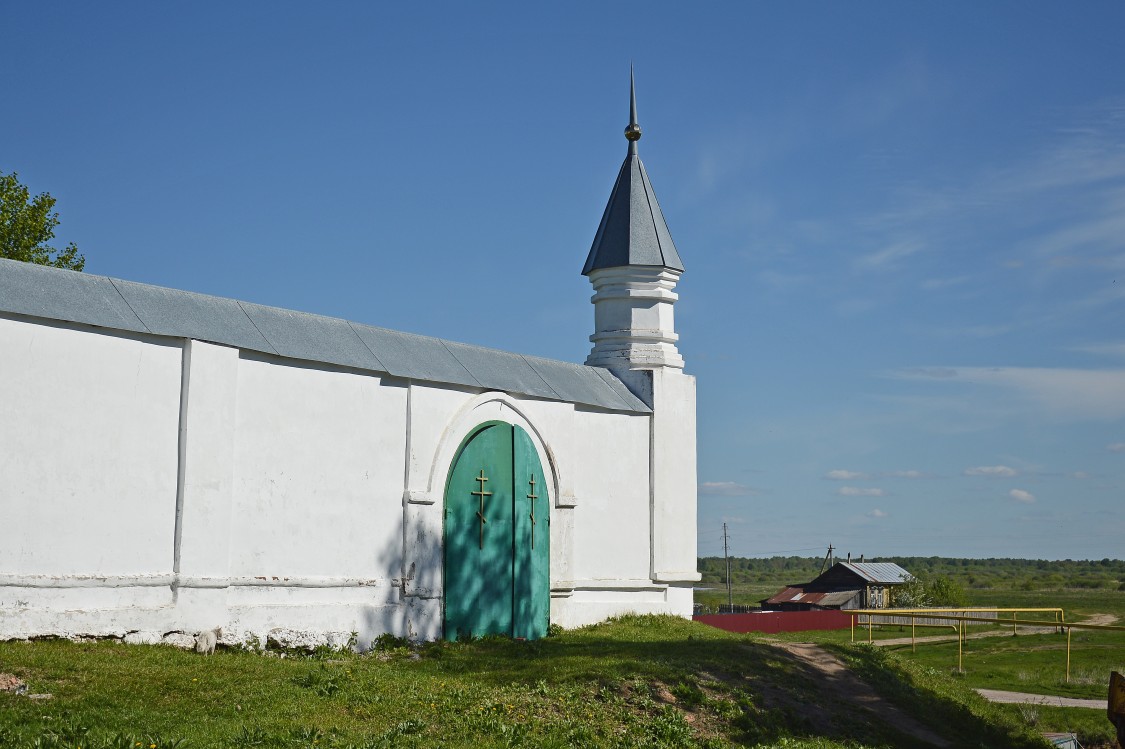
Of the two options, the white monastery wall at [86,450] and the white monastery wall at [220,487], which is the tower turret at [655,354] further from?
the white monastery wall at [86,450]

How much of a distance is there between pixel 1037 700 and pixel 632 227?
10658 millimetres

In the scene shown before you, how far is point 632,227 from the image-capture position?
67.9 feet

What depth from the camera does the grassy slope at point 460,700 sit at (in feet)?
29.7

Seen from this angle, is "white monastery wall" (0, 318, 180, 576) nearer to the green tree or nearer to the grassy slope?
the grassy slope

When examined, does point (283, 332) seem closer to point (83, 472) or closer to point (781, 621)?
point (83, 472)

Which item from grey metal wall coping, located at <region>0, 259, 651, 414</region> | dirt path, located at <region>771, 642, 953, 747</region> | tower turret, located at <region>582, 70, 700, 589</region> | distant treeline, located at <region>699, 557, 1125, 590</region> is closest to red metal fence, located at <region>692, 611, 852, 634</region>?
tower turret, located at <region>582, 70, 700, 589</region>

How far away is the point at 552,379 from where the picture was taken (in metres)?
18.2

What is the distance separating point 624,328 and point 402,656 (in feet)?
27.7

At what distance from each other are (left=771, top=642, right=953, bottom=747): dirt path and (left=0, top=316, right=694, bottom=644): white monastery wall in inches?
150

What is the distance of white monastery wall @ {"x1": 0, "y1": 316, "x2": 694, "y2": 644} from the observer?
1134cm

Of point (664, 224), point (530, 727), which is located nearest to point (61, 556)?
point (530, 727)

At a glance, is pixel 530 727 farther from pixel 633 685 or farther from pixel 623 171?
pixel 623 171

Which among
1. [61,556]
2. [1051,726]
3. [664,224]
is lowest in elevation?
[1051,726]

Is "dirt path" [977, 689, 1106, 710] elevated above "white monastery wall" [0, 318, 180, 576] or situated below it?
below
